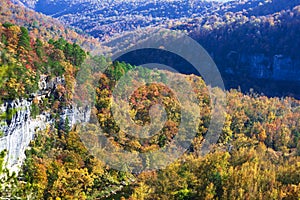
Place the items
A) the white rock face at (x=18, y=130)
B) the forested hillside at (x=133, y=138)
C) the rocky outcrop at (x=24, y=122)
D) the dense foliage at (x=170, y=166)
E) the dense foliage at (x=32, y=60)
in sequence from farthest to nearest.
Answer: the dense foliage at (x=32, y=60)
the rocky outcrop at (x=24, y=122)
the white rock face at (x=18, y=130)
the forested hillside at (x=133, y=138)
the dense foliage at (x=170, y=166)

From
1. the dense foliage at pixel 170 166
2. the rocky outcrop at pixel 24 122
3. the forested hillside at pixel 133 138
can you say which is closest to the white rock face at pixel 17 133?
the rocky outcrop at pixel 24 122

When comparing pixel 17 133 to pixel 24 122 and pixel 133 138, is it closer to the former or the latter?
pixel 24 122

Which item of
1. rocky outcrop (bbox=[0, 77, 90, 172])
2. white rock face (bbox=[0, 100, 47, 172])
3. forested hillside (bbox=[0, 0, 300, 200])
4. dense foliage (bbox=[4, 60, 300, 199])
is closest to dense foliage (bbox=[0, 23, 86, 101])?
forested hillside (bbox=[0, 0, 300, 200])

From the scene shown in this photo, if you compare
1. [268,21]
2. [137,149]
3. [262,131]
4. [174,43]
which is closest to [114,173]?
[137,149]

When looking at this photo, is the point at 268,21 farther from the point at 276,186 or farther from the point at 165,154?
the point at 276,186

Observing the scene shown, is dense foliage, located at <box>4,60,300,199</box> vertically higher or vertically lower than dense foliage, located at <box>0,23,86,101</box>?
lower

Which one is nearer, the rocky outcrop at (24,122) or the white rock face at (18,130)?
the white rock face at (18,130)

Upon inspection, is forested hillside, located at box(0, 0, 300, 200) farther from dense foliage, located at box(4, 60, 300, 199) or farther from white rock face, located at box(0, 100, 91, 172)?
white rock face, located at box(0, 100, 91, 172)

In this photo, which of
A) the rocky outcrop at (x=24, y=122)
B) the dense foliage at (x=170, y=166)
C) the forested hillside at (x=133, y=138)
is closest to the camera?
the dense foliage at (x=170, y=166)

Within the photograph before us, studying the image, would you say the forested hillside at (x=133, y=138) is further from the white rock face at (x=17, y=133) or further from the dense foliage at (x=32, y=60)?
the white rock face at (x=17, y=133)

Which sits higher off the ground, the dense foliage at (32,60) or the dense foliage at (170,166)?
the dense foliage at (32,60)

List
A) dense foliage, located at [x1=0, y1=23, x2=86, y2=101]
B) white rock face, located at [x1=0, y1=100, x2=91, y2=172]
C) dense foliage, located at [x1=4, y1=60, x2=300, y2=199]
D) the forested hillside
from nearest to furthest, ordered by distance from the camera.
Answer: dense foliage, located at [x1=4, y1=60, x2=300, y2=199] → the forested hillside → white rock face, located at [x1=0, y1=100, x2=91, y2=172] → dense foliage, located at [x1=0, y1=23, x2=86, y2=101]
